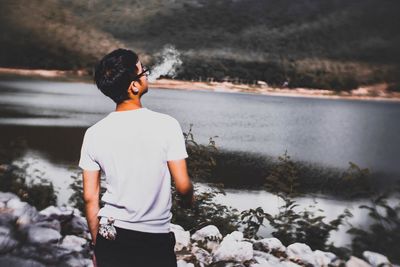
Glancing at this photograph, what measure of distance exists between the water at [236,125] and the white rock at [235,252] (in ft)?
1.43

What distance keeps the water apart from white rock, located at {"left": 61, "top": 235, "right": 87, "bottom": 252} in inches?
22.4

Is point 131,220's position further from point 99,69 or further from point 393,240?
point 393,240

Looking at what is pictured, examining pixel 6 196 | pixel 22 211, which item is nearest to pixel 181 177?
pixel 22 211

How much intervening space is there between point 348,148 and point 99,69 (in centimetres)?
282

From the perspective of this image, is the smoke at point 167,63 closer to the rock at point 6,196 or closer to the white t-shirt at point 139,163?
the rock at point 6,196

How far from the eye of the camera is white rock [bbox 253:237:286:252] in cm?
379

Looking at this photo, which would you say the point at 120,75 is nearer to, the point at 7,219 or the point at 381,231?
the point at 7,219

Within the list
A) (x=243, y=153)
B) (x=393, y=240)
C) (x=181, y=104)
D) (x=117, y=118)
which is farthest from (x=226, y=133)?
(x=117, y=118)

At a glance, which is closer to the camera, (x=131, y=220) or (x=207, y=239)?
(x=131, y=220)

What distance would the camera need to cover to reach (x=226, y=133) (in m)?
4.09

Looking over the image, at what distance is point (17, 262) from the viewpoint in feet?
11.8

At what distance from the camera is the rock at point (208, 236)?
153 inches

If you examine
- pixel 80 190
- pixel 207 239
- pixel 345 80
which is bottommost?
pixel 207 239

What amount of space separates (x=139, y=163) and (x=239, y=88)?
2.55 m
